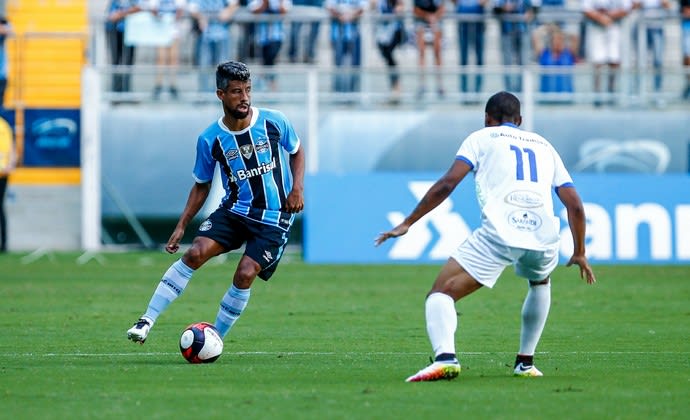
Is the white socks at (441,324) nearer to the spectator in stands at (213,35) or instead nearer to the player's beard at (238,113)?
the player's beard at (238,113)

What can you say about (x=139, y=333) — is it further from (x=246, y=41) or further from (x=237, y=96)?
(x=246, y=41)

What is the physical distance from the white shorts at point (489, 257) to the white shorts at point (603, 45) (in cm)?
1759

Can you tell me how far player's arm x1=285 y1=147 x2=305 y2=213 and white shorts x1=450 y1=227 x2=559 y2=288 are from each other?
2.06 m

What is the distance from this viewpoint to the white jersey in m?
9.27

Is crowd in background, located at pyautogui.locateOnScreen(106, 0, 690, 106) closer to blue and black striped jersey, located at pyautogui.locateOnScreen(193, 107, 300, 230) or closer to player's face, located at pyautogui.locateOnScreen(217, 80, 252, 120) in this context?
blue and black striped jersey, located at pyautogui.locateOnScreen(193, 107, 300, 230)

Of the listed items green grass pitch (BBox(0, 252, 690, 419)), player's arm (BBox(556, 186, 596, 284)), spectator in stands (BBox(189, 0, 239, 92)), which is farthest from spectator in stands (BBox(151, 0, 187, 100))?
player's arm (BBox(556, 186, 596, 284))

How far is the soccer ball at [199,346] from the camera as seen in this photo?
34.8ft

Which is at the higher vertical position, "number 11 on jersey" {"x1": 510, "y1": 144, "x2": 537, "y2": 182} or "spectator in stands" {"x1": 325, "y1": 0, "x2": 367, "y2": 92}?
"spectator in stands" {"x1": 325, "y1": 0, "x2": 367, "y2": 92}

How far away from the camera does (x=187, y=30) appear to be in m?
26.2

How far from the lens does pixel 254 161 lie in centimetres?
1123

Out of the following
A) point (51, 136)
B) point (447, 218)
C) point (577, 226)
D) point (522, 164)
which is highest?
point (522, 164)

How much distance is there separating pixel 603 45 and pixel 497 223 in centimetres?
1784

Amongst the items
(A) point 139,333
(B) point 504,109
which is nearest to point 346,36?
(A) point 139,333

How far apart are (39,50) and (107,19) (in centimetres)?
210
